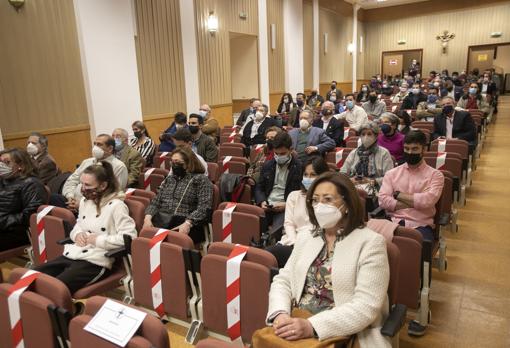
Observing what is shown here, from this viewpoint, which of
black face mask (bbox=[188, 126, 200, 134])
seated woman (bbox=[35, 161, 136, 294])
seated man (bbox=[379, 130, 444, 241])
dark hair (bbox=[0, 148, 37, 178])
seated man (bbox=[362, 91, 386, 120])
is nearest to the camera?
seated woman (bbox=[35, 161, 136, 294])

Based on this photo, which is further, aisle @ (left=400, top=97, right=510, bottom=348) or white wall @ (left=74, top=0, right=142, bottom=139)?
white wall @ (left=74, top=0, right=142, bottom=139)

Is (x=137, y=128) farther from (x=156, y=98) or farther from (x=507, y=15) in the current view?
(x=507, y=15)

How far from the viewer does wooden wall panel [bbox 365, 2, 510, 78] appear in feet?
56.5

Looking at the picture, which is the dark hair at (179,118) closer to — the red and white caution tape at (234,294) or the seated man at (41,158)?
the seated man at (41,158)

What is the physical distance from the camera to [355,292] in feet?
5.48

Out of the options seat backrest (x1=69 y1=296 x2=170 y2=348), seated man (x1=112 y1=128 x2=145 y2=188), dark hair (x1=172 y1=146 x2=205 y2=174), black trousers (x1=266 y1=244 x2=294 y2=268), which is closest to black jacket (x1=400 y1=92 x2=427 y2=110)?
seated man (x1=112 y1=128 x2=145 y2=188)

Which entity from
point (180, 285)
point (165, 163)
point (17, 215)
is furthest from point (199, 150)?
point (180, 285)

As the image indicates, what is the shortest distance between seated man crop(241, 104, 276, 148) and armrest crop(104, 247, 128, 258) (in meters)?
3.76

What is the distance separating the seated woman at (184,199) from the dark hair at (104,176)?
47 cm

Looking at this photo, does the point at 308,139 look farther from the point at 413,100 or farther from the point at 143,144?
the point at 413,100

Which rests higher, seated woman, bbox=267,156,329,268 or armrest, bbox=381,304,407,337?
seated woman, bbox=267,156,329,268

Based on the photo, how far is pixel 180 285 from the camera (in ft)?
8.10

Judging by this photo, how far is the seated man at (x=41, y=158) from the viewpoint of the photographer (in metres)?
4.58

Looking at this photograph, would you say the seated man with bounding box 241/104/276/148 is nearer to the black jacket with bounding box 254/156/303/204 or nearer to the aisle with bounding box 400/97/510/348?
the black jacket with bounding box 254/156/303/204
